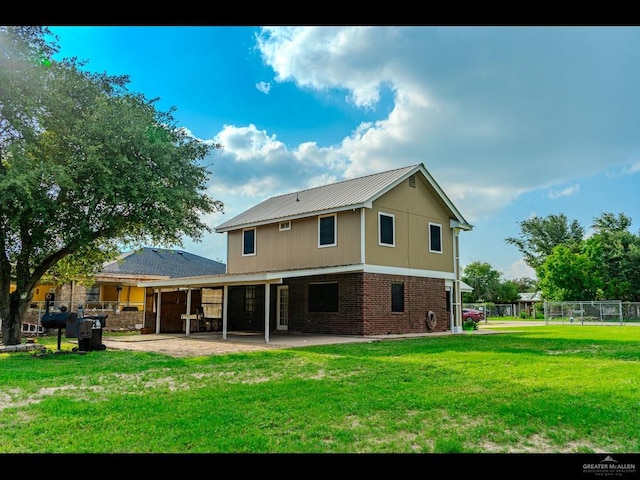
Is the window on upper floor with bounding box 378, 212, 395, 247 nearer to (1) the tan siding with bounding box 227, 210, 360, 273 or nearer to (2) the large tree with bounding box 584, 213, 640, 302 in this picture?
(1) the tan siding with bounding box 227, 210, 360, 273

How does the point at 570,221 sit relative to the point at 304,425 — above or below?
above

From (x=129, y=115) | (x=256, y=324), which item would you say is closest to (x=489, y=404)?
(x=129, y=115)

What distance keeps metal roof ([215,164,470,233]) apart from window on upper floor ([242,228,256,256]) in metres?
0.32

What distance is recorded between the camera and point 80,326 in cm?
1216

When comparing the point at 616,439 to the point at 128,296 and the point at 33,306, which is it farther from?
the point at 128,296

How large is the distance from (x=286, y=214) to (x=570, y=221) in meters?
47.2

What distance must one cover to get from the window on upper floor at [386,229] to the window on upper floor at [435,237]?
2443mm

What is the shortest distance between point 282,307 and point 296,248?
271 centimetres

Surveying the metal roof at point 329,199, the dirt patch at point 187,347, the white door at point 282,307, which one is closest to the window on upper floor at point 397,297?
the metal roof at point 329,199

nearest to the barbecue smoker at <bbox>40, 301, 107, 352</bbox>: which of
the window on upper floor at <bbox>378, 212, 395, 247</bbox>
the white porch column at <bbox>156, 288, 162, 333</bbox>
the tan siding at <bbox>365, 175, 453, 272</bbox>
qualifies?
the white porch column at <bbox>156, 288, 162, 333</bbox>

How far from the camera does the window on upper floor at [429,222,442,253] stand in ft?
64.5

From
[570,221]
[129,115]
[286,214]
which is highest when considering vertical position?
[570,221]

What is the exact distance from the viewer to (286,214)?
1914cm

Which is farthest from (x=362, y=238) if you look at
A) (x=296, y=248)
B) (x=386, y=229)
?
(x=296, y=248)
